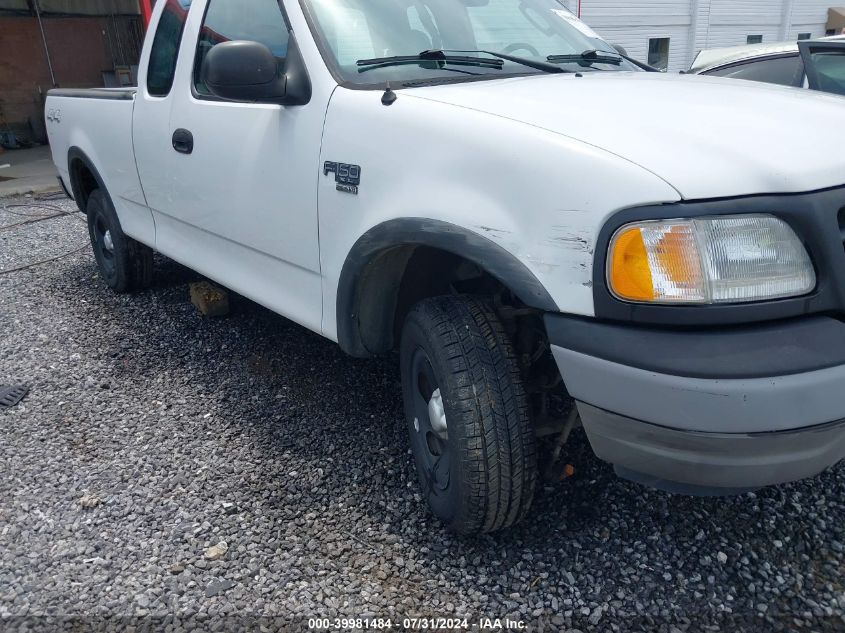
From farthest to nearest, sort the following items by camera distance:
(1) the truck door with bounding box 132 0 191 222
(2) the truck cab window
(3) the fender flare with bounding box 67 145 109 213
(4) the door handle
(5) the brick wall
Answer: (5) the brick wall, (3) the fender flare with bounding box 67 145 109 213, (1) the truck door with bounding box 132 0 191 222, (4) the door handle, (2) the truck cab window

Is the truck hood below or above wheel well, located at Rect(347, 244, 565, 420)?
above

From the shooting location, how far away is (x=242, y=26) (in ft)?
10.3

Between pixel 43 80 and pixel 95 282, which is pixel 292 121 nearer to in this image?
pixel 95 282

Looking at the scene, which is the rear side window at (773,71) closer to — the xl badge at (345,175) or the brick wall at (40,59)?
the xl badge at (345,175)

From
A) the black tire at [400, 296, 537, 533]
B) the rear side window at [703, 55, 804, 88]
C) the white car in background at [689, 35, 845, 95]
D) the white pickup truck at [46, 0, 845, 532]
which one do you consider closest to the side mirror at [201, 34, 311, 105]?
the white pickup truck at [46, 0, 845, 532]

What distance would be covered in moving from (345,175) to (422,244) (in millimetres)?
433

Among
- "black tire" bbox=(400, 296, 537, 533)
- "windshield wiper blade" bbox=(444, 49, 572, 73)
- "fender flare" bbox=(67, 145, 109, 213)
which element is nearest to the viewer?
"black tire" bbox=(400, 296, 537, 533)

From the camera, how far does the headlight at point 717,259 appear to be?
1651mm

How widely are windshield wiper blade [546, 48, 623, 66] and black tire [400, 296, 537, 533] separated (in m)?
1.22

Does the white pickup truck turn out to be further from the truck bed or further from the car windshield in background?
the truck bed

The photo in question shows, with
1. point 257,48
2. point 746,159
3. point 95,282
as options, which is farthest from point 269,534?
point 95,282

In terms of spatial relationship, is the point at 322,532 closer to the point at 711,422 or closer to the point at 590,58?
the point at 711,422

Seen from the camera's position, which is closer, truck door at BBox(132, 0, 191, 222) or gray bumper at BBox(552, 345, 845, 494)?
gray bumper at BBox(552, 345, 845, 494)

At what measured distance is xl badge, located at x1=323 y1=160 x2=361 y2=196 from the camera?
7.73ft
